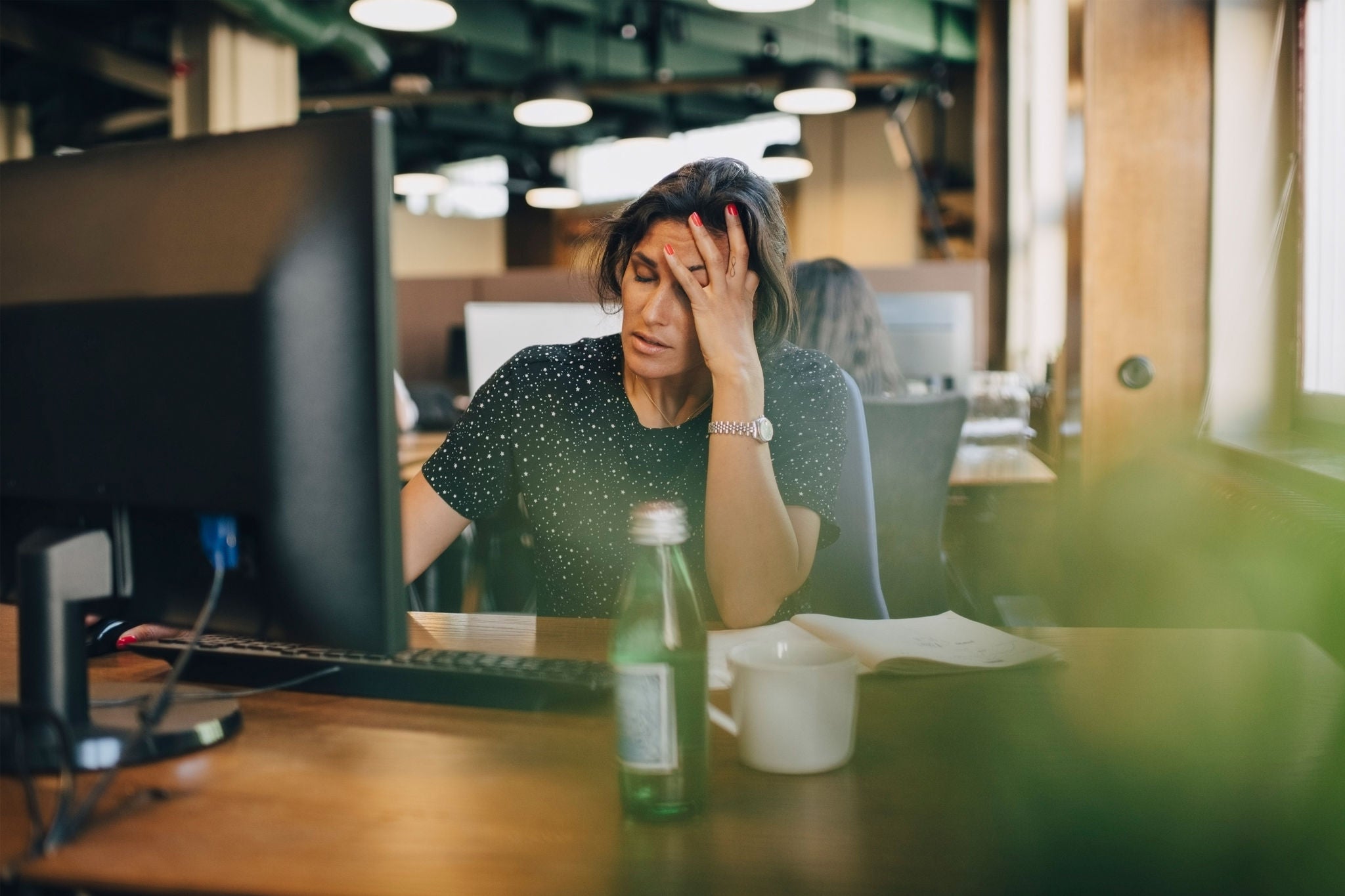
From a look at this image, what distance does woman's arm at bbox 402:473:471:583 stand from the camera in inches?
53.9

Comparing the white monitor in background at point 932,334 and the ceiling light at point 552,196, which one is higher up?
the ceiling light at point 552,196

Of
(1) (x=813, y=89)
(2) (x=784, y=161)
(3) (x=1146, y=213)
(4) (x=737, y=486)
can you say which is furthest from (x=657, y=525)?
(2) (x=784, y=161)

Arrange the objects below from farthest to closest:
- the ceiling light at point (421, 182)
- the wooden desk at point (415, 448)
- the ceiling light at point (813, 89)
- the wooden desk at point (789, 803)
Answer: the ceiling light at point (421, 182) → the ceiling light at point (813, 89) → the wooden desk at point (415, 448) → the wooden desk at point (789, 803)

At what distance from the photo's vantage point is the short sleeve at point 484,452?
1398 mm

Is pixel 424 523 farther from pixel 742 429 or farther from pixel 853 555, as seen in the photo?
pixel 853 555

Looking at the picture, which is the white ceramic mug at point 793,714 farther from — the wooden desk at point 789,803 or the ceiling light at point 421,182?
the ceiling light at point 421,182

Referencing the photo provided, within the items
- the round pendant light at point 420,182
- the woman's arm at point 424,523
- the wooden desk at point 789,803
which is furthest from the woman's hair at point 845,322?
the round pendant light at point 420,182

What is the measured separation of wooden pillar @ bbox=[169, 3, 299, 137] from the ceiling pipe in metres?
0.14

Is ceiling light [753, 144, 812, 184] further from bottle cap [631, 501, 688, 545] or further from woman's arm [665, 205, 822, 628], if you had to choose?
bottle cap [631, 501, 688, 545]

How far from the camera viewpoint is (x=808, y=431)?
1.42 metres

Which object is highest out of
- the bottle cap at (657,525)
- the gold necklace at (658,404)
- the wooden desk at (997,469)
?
the gold necklace at (658,404)

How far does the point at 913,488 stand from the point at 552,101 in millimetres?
3779

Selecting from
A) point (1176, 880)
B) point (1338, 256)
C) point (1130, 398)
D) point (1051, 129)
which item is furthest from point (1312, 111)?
point (1051, 129)

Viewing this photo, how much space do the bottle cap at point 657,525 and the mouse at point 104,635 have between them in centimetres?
65
